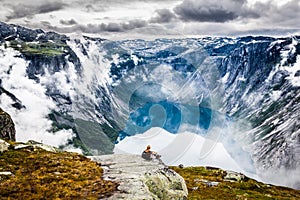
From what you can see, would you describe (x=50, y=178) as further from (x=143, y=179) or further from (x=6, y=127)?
(x=6, y=127)

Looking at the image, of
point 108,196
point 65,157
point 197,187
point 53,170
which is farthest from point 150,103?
point 197,187

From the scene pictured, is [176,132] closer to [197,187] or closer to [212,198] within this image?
[212,198]

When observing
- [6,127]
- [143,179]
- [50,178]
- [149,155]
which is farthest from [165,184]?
[6,127]

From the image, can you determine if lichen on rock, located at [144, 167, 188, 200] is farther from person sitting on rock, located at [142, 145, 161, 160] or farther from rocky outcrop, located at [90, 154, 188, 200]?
person sitting on rock, located at [142, 145, 161, 160]

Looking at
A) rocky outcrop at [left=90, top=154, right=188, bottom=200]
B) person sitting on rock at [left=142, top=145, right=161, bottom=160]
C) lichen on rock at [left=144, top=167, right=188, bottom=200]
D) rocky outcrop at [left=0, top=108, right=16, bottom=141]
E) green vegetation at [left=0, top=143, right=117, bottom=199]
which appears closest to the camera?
green vegetation at [left=0, top=143, right=117, bottom=199]

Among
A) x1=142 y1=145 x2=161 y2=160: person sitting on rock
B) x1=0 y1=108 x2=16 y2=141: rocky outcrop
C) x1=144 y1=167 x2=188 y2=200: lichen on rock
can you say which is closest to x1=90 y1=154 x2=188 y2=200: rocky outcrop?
x1=144 y1=167 x2=188 y2=200: lichen on rock

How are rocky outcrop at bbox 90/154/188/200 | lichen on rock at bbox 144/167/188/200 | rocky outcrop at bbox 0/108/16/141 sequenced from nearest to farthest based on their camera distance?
1. rocky outcrop at bbox 90/154/188/200
2. lichen on rock at bbox 144/167/188/200
3. rocky outcrop at bbox 0/108/16/141

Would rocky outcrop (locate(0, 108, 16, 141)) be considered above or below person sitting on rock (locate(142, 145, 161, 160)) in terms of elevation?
below

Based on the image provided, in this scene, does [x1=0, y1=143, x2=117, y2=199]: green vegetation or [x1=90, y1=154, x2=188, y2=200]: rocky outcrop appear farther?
[x1=90, y1=154, x2=188, y2=200]: rocky outcrop

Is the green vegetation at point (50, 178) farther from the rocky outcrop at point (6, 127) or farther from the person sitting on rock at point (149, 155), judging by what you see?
the rocky outcrop at point (6, 127)
